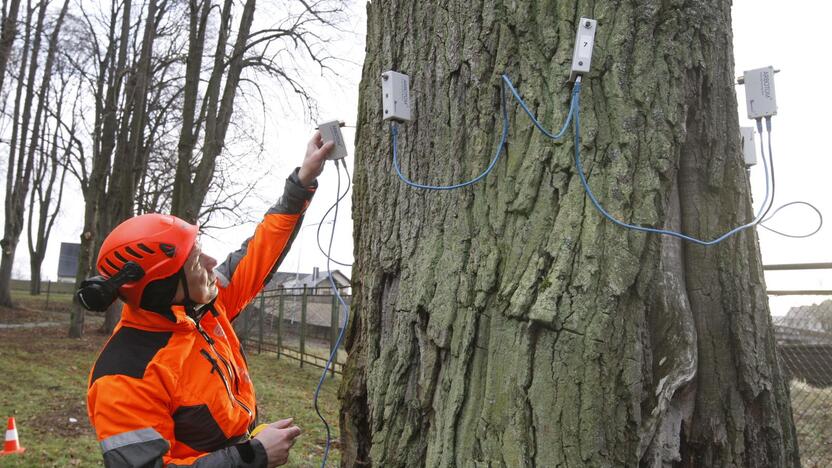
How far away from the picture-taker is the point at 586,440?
1644 millimetres

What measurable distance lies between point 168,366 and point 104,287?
35 centimetres

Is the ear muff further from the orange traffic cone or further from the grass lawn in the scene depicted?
the orange traffic cone

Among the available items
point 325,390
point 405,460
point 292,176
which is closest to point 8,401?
point 325,390

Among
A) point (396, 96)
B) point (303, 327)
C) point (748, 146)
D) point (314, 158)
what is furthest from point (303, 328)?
point (748, 146)

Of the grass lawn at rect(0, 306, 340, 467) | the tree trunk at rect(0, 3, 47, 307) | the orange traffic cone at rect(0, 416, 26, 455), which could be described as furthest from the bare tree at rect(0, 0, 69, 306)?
the orange traffic cone at rect(0, 416, 26, 455)

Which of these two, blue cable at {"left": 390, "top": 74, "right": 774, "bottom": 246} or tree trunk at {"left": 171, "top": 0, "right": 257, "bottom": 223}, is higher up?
tree trunk at {"left": 171, "top": 0, "right": 257, "bottom": 223}

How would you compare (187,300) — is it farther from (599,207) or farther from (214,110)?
(214,110)

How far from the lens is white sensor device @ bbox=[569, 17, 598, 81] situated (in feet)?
5.76

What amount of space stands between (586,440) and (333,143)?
4.96 ft

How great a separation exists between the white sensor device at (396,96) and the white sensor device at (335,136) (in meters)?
0.46

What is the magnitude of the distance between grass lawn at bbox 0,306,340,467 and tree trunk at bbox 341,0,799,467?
4.25 m

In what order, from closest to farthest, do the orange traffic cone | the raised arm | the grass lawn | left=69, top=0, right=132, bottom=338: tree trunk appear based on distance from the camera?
1. the raised arm
2. the orange traffic cone
3. the grass lawn
4. left=69, top=0, right=132, bottom=338: tree trunk

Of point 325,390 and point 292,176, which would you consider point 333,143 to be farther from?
point 325,390

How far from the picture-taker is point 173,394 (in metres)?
2.22
